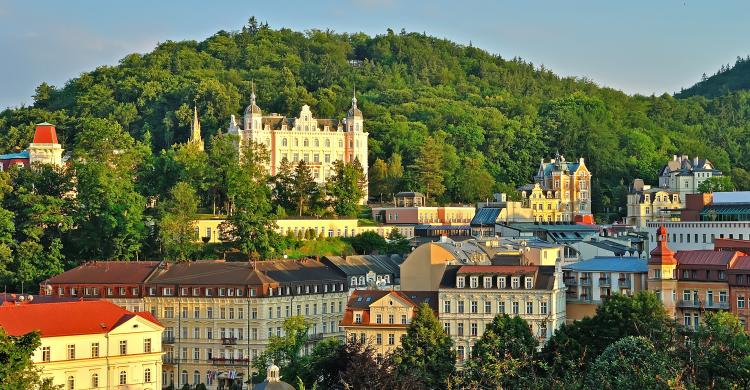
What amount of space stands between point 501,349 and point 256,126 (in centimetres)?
6120

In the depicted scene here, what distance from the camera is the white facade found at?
86875mm

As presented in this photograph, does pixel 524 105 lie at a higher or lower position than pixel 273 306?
higher

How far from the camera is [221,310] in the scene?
75062 mm

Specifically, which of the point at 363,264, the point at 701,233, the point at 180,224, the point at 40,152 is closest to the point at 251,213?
the point at 180,224

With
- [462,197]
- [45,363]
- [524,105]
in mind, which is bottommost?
[45,363]

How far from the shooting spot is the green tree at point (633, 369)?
3853cm

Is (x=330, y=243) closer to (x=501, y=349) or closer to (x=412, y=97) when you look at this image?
(x=501, y=349)

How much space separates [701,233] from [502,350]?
35.3 metres

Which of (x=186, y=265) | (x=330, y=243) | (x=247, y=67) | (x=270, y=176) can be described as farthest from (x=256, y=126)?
(x=247, y=67)

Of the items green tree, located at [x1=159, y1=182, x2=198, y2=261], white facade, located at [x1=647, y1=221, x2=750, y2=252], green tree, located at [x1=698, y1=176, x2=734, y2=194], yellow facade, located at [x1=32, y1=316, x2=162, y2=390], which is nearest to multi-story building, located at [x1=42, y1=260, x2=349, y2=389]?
yellow facade, located at [x1=32, y1=316, x2=162, y2=390]

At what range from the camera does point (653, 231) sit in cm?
9694

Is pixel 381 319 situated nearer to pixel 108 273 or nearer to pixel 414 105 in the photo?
pixel 108 273

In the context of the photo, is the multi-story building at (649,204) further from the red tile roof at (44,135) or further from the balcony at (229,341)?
the balcony at (229,341)

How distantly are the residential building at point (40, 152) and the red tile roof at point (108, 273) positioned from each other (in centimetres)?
2812
